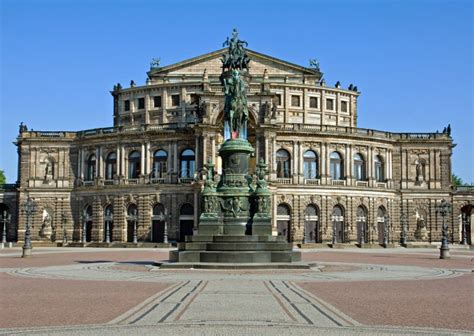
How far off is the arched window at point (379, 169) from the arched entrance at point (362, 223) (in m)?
5.19

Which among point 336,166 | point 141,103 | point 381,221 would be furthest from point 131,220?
point 381,221

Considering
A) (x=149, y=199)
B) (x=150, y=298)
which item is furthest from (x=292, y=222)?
(x=150, y=298)

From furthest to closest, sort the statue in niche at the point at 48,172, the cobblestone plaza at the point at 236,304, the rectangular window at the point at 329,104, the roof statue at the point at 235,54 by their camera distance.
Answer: the rectangular window at the point at 329,104 → the statue in niche at the point at 48,172 → the roof statue at the point at 235,54 → the cobblestone plaza at the point at 236,304

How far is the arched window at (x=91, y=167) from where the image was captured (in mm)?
92750

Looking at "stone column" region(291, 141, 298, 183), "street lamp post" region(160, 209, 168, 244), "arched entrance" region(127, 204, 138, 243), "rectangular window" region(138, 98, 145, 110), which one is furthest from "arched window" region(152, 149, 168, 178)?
"stone column" region(291, 141, 298, 183)

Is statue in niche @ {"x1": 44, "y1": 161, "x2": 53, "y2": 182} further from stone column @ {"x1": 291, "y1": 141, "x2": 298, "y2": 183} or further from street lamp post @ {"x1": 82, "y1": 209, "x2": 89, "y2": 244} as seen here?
stone column @ {"x1": 291, "y1": 141, "x2": 298, "y2": 183}

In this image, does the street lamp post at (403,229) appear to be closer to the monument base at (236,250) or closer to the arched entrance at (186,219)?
the arched entrance at (186,219)

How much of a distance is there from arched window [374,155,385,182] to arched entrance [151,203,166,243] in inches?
1126

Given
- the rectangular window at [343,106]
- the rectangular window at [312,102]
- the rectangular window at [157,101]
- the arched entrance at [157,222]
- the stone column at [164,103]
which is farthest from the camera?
the rectangular window at [343,106]

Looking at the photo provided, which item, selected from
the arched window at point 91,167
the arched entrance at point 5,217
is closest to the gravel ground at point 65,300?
the arched window at point 91,167

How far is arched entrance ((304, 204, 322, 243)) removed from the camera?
282ft

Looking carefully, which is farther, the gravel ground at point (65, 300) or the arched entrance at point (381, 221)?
the arched entrance at point (381, 221)

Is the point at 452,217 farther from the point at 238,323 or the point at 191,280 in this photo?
the point at 238,323

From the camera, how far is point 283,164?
87438mm
